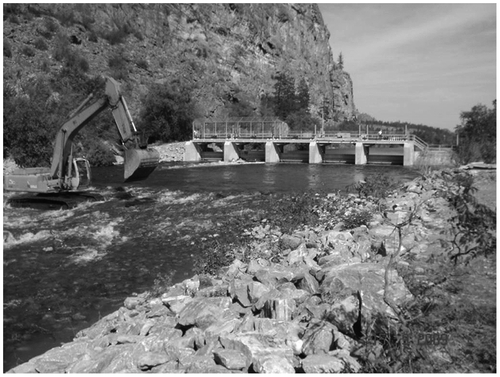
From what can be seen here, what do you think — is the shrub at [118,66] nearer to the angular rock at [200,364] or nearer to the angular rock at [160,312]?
the angular rock at [160,312]

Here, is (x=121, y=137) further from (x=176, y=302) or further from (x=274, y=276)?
(x=274, y=276)

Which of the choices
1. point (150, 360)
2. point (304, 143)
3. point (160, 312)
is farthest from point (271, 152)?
point (150, 360)

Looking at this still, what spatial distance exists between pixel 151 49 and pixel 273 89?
33.6 meters

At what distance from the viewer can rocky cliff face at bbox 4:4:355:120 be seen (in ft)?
205

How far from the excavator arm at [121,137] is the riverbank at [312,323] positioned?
7.81m

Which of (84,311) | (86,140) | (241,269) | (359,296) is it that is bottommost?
(84,311)

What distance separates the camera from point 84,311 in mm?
9102

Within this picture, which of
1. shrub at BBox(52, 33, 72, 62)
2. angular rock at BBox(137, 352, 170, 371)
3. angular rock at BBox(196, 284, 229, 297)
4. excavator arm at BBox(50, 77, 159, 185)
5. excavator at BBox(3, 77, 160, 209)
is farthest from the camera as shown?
shrub at BBox(52, 33, 72, 62)

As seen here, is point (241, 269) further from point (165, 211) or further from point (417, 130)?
point (417, 130)

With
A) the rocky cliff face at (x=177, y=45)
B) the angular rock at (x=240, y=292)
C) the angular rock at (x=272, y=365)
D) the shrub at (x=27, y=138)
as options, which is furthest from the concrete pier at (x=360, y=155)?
the angular rock at (x=272, y=365)

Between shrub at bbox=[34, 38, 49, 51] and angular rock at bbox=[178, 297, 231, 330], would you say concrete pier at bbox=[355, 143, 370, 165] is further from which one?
shrub at bbox=[34, 38, 49, 51]

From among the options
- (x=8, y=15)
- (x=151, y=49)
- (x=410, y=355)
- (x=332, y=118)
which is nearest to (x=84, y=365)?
(x=410, y=355)

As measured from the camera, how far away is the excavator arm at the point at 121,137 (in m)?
16.1

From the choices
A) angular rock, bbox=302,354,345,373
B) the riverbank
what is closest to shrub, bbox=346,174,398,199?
the riverbank
